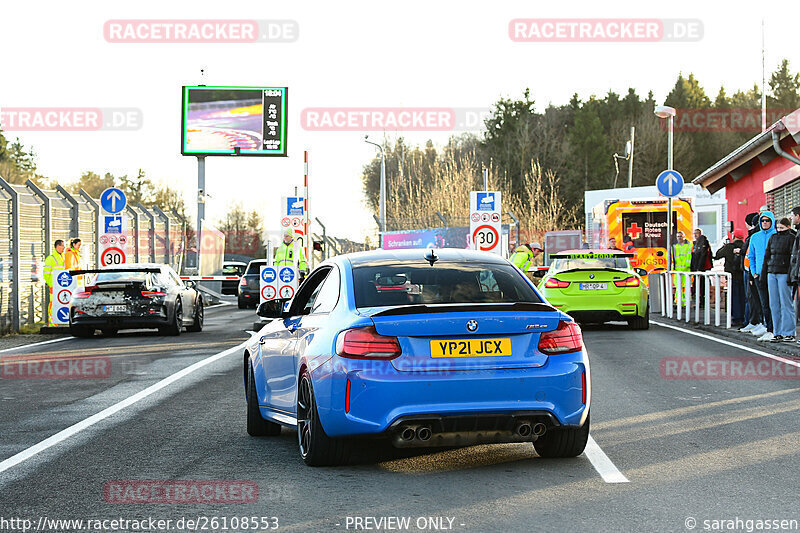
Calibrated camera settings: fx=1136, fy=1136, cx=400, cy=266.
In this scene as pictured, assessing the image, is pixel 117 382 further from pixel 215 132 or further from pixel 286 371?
pixel 215 132

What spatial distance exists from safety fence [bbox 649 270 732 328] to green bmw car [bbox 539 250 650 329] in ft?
5.02

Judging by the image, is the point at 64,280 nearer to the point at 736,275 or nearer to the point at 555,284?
the point at 555,284

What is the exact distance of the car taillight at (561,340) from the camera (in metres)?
6.86

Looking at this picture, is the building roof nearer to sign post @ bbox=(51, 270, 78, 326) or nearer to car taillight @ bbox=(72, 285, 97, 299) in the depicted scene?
car taillight @ bbox=(72, 285, 97, 299)

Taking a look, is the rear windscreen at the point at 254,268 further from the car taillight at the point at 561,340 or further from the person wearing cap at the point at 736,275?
the car taillight at the point at 561,340

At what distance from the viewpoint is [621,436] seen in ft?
27.5

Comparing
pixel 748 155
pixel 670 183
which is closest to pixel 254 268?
pixel 670 183

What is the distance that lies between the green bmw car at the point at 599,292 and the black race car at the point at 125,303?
6.82 meters

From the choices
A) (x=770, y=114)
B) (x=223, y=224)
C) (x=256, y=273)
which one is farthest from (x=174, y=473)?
(x=770, y=114)

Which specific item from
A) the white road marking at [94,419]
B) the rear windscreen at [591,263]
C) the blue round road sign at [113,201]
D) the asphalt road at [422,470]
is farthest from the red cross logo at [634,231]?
the asphalt road at [422,470]

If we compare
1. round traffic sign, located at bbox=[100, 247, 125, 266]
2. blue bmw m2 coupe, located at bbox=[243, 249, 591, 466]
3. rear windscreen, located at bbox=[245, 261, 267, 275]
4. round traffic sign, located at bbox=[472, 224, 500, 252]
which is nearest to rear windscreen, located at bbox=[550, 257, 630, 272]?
round traffic sign, located at bbox=[472, 224, 500, 252]

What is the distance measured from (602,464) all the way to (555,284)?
42.9ft

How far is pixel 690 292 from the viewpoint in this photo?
2284cm

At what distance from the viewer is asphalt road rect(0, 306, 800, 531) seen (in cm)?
581
